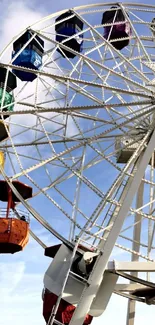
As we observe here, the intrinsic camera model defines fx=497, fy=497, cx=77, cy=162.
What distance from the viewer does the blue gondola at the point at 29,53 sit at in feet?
61.8

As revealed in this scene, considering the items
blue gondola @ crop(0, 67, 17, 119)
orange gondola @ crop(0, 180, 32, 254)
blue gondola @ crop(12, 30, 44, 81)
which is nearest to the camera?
orange gondola @ crop(0, 180, 32, 254)

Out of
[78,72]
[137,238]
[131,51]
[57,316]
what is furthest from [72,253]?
[131,51]

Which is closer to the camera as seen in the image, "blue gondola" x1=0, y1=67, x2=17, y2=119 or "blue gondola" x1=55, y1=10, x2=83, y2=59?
"blue gondola" x1=0, y1=67, x2=17, y2=119

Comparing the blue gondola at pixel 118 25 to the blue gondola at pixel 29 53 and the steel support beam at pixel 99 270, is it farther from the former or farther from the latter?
the steel support beam at pixel 99 270

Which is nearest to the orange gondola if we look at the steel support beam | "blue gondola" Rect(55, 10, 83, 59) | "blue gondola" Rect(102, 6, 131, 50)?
the steel support beam

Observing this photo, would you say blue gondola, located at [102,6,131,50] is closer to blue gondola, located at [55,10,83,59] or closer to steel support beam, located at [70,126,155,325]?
blue gondola, located at [55,10,83,59]

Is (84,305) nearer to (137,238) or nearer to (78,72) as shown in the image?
(137,238)

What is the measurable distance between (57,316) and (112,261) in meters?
2.29

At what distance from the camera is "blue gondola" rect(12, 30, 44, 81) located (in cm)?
1883

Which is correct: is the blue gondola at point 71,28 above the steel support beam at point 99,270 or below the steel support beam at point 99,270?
above

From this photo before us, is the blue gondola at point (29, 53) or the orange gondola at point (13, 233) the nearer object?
the orange gondola at point (13, 233)

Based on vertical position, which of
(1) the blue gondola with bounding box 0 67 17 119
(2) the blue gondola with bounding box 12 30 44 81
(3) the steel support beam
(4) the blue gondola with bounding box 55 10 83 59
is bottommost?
(3) the steel support beam

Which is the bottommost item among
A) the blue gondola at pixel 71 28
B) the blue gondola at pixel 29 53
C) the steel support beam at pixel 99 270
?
the steel support beam at pixel 99 270

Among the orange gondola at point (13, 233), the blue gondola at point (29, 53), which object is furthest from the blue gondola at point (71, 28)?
the orange gondola at point (13, 233)
